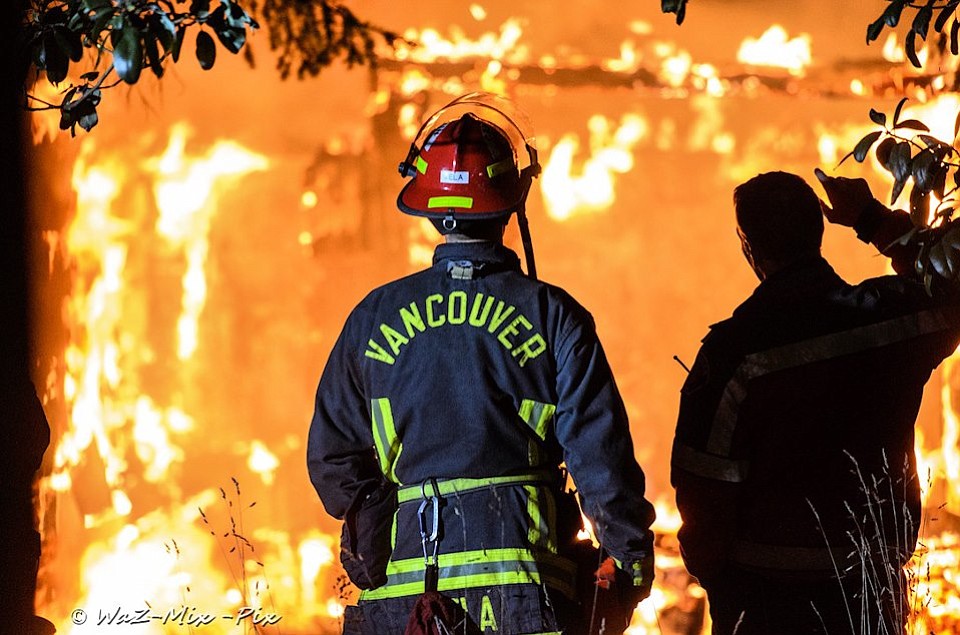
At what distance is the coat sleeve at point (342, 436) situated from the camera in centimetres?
264

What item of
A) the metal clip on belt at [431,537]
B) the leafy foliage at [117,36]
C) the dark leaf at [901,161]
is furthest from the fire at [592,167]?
the metal clip on belt at [431,537]

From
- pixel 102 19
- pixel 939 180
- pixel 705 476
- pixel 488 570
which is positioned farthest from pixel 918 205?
pixel 102 19

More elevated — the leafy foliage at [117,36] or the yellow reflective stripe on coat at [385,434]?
the leafy foliage at [117,36]

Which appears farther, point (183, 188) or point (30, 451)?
point (183, 188)

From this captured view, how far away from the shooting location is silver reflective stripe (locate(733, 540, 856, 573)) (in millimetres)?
2971

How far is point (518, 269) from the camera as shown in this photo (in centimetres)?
264

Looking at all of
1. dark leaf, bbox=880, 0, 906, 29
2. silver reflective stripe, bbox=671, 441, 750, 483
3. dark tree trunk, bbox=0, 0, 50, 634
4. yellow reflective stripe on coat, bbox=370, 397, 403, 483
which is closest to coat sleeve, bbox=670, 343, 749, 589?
silver reflective stripe, bbox=671, 441, 750, 483

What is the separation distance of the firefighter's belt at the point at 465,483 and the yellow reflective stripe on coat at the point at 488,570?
0.43 ft

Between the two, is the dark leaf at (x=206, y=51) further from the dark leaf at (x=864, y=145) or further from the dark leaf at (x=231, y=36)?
the dark leaf at (x=864, y=145)

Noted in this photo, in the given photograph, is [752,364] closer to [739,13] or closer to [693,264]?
[693,264]

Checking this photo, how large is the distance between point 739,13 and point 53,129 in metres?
2.61

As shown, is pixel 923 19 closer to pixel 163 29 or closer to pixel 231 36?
pixel 231 36

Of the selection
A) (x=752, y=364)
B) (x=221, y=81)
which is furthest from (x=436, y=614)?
(x=221, y=81)

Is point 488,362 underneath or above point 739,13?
underneath
